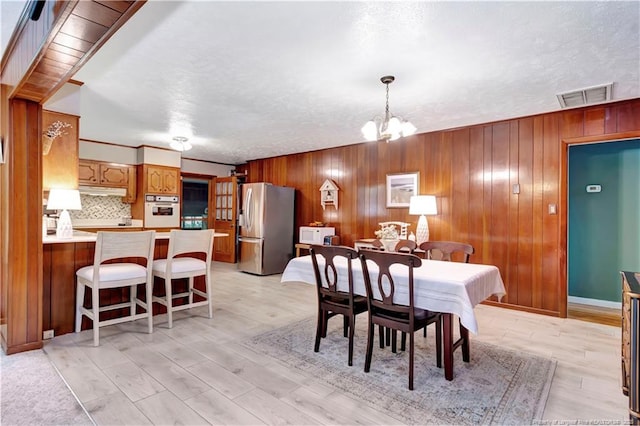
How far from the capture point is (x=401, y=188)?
203 inches

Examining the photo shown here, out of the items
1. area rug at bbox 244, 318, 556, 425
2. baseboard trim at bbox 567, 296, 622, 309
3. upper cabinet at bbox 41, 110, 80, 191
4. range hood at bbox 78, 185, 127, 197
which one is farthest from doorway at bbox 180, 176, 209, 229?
baseboard trim at bbox 567, 296, 622, 309

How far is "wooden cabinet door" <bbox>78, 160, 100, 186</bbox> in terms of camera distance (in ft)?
18.8

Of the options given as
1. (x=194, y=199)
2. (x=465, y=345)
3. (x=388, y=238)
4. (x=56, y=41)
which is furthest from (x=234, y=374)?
(x=194, y=199)

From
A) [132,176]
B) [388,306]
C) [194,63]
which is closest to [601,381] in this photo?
[388,306]

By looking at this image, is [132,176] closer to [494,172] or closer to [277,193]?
[277,193]

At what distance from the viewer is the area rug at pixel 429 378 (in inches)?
76.3

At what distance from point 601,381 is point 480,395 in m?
0.98

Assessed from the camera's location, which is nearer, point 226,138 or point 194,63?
point 194,63

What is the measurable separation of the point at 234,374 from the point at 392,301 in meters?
1.24

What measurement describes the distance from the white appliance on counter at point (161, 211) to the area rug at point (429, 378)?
171 inches

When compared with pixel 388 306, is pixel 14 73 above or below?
above

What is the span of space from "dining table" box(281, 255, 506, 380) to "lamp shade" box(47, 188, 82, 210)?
259 centimetres

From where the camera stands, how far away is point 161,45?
2.46m

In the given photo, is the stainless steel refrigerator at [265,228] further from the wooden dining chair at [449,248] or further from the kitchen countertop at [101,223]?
the wooden dining chair at [449,248]
